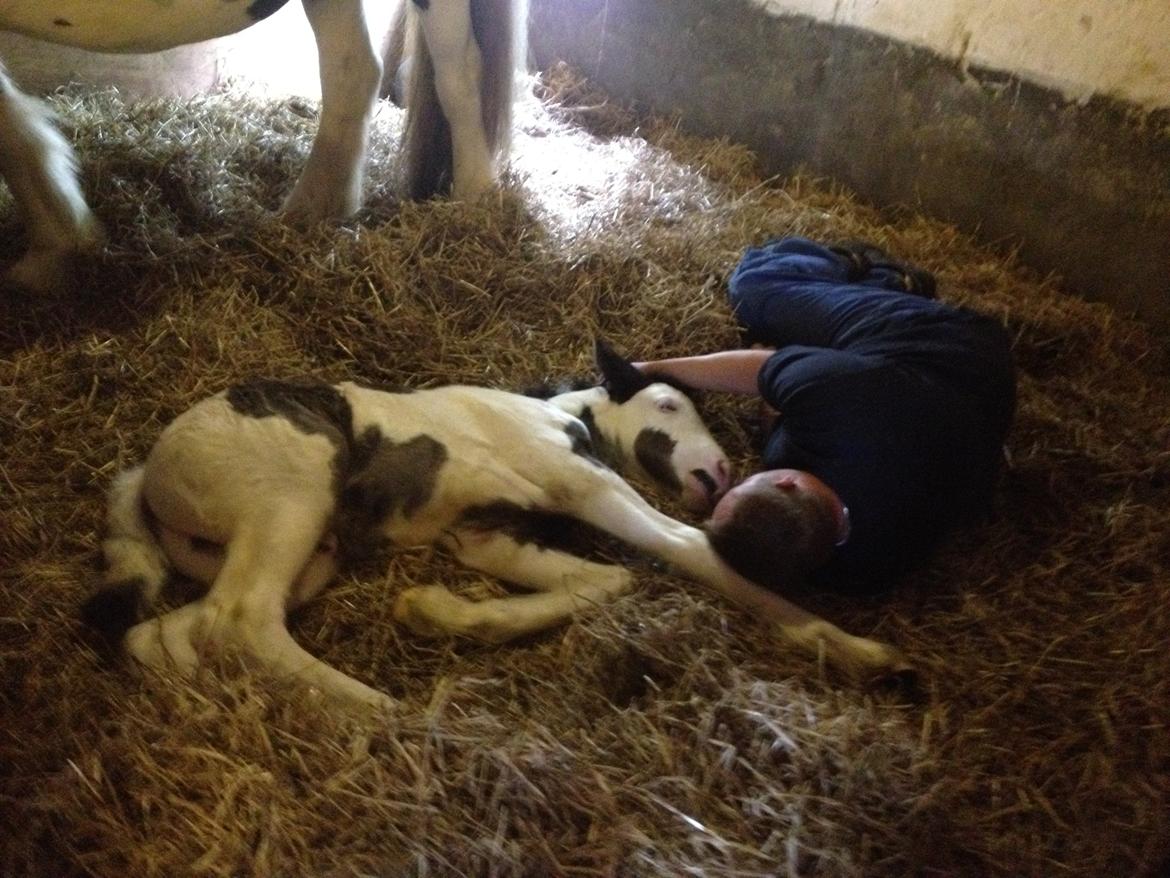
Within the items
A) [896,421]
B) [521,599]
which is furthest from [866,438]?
[521,599]

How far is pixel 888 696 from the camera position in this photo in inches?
A: 64.7

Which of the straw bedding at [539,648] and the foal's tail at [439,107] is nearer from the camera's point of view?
the straw bedding at [539,648]

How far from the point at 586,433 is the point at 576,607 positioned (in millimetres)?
483

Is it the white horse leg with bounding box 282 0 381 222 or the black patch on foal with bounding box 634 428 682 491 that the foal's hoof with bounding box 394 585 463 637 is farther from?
the white horse leg with bounding box 282 0 381 222

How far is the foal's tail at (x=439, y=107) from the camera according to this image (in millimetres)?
3365

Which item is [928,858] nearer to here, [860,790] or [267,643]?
[860,790]

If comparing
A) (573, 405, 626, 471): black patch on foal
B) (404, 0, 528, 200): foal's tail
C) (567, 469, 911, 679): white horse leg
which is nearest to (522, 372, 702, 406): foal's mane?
(573, 405, 626, 471): black patch on foal

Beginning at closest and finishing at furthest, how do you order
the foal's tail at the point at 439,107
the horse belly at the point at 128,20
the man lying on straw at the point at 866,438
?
the man lying on straw at the point at 866,438
the horse belly at the point at 128,20
the foal's tail at the point at 439,107

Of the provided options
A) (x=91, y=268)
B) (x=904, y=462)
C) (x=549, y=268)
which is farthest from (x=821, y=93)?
(x=91, y=268)

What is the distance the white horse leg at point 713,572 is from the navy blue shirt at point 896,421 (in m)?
0.18

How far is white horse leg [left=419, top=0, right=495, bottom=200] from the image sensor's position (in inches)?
128

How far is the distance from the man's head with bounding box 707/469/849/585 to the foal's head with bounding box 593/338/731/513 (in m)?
0.25

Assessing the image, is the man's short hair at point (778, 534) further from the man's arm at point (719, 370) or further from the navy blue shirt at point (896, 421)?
the man's arm at point (719, 370)

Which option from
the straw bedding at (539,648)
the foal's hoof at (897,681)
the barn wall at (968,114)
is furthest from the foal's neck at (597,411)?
the barn wall at (968,114)
